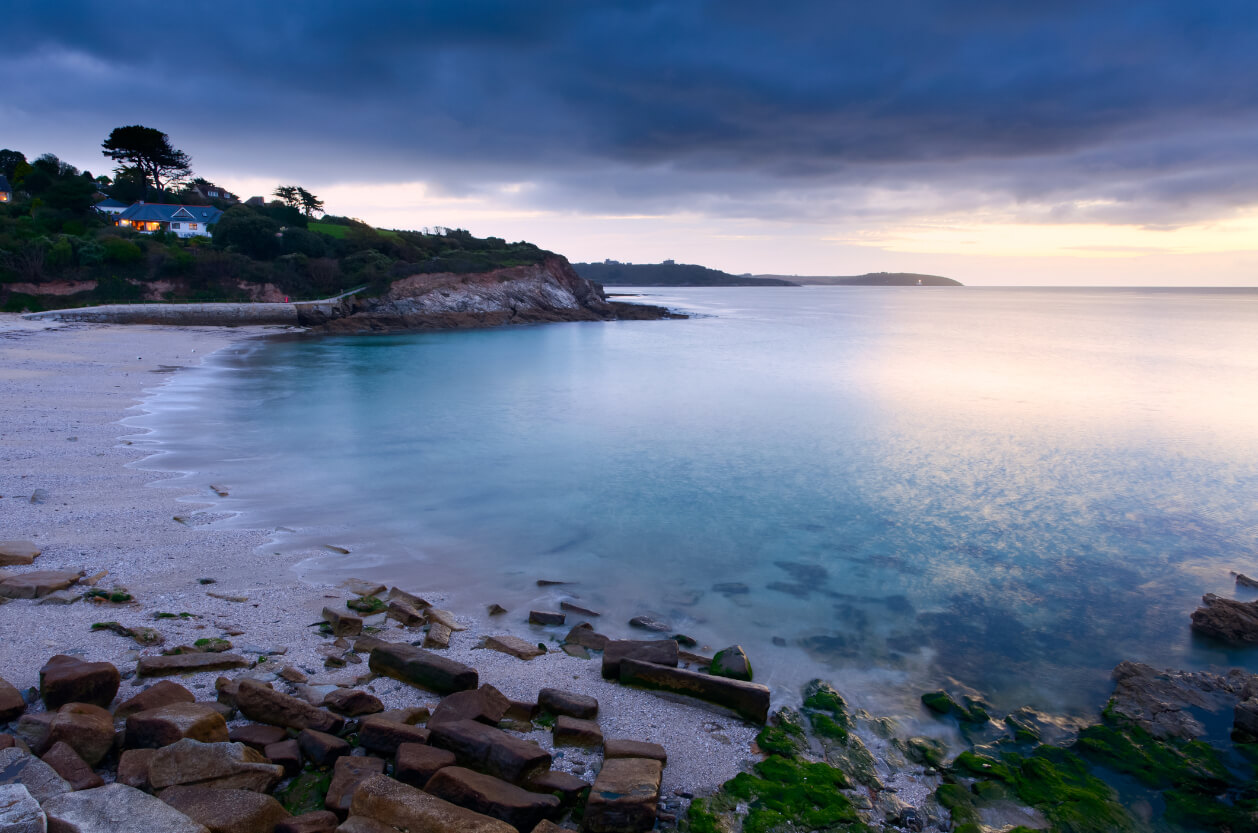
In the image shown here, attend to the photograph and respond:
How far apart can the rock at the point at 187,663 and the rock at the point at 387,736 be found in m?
1.52

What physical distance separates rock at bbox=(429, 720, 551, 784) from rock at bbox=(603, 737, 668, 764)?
1.38 feet

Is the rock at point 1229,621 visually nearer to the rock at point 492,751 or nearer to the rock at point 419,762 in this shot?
the rock at point 492,751

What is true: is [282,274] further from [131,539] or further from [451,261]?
[131,539]

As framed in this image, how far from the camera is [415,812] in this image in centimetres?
325

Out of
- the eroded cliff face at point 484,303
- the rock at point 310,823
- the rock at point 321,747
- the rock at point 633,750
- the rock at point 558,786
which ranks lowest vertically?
the rock at point 633,750

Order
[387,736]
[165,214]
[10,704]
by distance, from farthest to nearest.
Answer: [165,214] → [387,736] → [10,704]

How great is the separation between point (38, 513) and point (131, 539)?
1361 mm

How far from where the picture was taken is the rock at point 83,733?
3.50 m

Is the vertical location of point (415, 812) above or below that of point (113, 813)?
below

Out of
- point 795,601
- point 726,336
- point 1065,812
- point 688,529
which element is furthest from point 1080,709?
point 726,336

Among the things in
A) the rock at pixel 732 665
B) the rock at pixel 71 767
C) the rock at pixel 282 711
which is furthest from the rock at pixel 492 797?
the rock at pixel 732 665

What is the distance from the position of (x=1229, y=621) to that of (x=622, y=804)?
22.2 ft

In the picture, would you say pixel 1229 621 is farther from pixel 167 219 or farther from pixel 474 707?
pixel 167 219

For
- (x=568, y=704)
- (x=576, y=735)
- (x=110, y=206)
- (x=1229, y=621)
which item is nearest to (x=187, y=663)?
(x=568, y=704)
